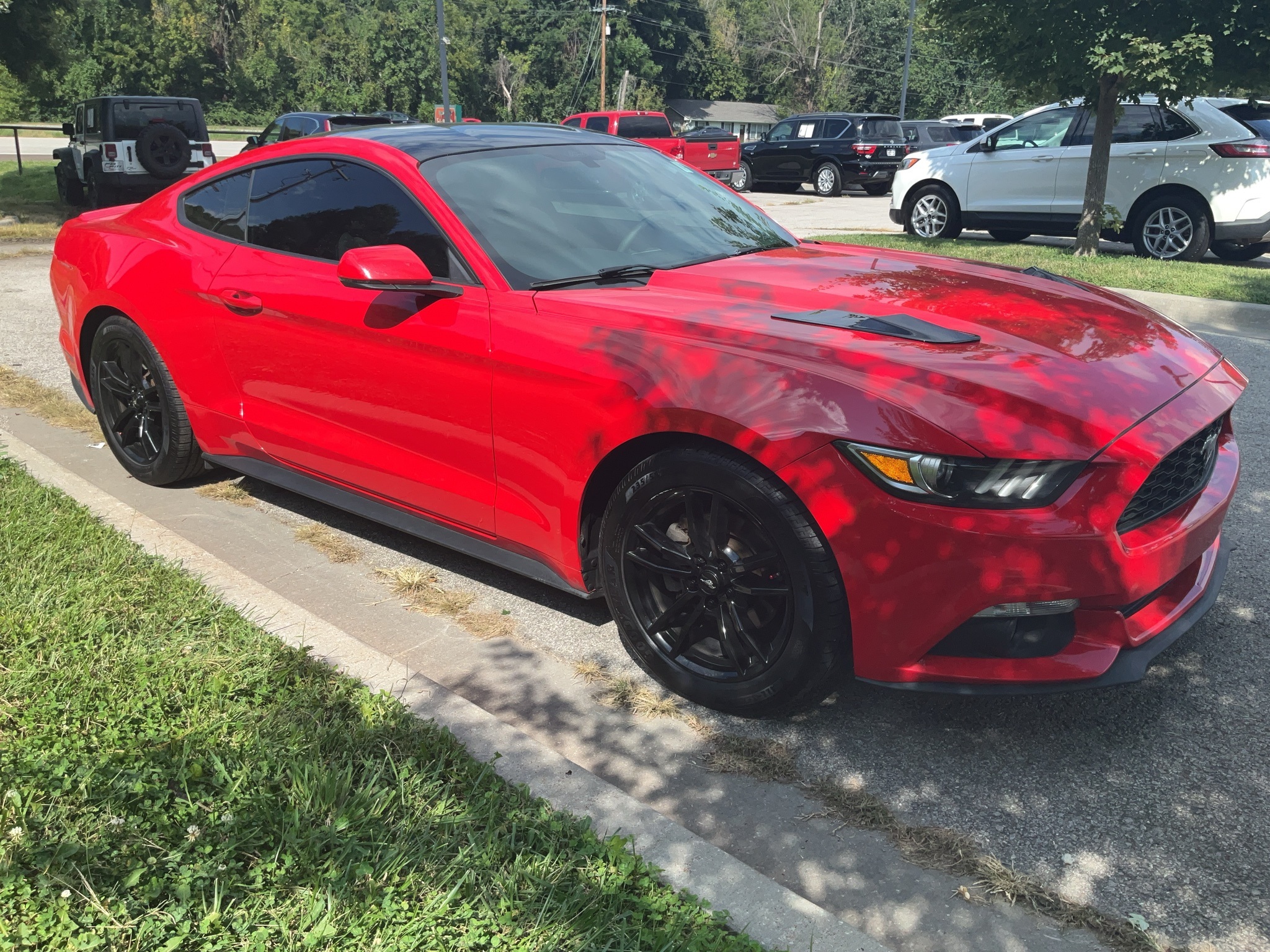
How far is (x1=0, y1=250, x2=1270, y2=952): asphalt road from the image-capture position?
7.80 ft

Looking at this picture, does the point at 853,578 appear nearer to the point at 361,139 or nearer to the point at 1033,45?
the point at 361,139

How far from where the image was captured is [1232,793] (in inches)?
105

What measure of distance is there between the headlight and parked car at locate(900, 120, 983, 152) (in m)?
22.2

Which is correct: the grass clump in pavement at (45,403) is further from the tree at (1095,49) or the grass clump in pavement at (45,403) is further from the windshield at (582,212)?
the tree at (1095,49)

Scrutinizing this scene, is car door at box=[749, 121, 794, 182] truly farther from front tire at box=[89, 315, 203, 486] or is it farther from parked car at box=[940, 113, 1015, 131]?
front tire at box=[89, 315, 203, 486]

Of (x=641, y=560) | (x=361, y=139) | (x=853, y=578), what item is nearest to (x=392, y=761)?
(x=641, y=560)

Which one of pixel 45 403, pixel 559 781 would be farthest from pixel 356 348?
pixel 45 403

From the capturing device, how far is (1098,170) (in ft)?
37.9

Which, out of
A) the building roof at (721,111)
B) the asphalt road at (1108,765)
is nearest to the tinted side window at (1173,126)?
the asphalt road at (1108,765)

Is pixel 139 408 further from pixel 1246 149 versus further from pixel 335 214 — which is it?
pixel 1246 149

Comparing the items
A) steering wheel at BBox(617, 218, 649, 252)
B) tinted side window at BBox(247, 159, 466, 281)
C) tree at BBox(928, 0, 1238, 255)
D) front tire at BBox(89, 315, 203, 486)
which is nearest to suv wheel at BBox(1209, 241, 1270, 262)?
tree at BBox(928, 0, 1238, 255)

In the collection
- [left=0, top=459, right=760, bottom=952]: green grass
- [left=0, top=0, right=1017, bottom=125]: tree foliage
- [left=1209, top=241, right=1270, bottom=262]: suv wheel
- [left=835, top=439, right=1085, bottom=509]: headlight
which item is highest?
[left=0, top=0, right=1017, bottom=125]: tree foliage

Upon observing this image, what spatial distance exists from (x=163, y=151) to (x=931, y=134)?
55.5 ft

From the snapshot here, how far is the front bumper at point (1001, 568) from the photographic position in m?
2.51
